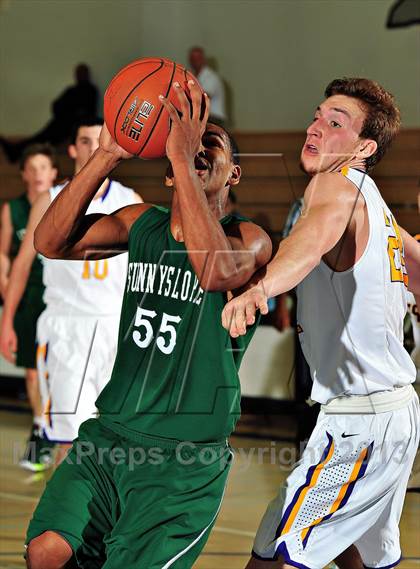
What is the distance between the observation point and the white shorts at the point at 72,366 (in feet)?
16.7

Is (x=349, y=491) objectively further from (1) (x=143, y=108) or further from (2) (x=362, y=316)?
(1) (x=143, y=108)

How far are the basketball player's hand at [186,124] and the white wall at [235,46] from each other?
5.99 metres

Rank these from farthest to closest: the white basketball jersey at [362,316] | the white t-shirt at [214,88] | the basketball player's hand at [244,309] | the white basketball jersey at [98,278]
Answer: the white t-shirt at [214,88] < the white basketball jersey at [98,278] < the white basketball jersey at [362,316] < the basketball player's hand at [244,309]

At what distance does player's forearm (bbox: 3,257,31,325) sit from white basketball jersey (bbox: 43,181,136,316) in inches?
10.0

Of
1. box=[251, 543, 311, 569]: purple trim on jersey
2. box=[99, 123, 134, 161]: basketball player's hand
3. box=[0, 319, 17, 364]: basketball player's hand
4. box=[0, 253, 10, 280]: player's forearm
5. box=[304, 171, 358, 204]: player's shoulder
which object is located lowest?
box=[0, 253, 10, 280]: player's forearm

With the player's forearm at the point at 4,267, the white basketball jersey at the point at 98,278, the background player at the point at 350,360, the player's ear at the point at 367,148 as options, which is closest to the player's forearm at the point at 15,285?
the white basketball jersey at the point at 98,278

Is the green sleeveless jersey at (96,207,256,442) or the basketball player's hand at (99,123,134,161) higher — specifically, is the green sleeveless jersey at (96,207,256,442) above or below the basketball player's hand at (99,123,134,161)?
below

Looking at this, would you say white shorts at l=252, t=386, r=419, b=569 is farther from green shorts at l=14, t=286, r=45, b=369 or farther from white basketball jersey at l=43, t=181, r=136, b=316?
green shorts at l=14, t=286, r=45, b=369

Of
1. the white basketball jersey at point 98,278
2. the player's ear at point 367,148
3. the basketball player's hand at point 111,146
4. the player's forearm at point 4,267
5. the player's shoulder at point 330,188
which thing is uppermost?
the player's ear at point 367,148

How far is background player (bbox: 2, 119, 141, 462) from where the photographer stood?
5.12m

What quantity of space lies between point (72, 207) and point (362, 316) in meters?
0.92

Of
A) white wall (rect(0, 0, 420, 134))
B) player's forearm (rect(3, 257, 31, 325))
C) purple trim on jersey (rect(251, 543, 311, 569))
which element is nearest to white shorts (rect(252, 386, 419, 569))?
purple trim on jersey (rect(251, 543, 311, 569))

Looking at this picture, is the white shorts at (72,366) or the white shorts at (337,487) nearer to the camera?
the white shorts at (337,487)

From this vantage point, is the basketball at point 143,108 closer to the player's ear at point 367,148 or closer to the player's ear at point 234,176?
the player's ear at point 234,176
